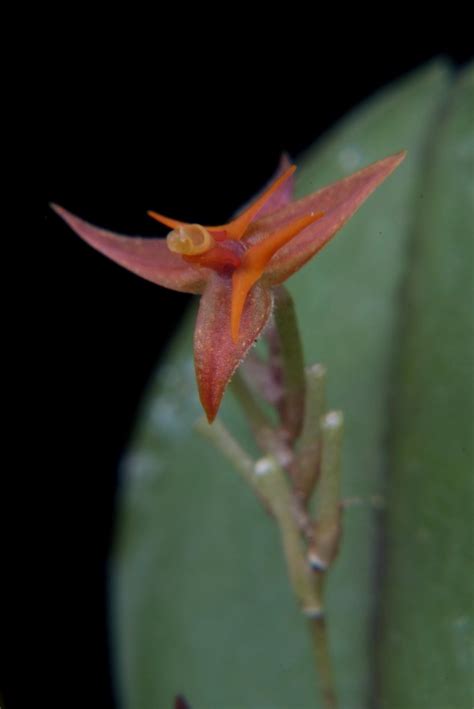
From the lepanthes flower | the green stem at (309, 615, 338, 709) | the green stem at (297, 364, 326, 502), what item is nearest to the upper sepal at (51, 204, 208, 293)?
the lepanthes flower

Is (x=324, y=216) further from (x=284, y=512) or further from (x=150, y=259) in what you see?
(x=284, y=512)

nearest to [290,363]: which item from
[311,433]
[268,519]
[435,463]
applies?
[311,433]

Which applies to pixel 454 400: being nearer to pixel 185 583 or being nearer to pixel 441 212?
pixel 441 212

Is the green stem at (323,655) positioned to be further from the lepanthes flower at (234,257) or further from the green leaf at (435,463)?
the lepanthes flower at (234,257)

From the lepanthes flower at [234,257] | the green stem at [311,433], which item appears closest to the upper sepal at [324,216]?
the lepanthes flower at [234,257]

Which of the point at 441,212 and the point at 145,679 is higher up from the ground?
the point at 441,212

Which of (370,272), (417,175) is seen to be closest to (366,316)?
(370,272)
